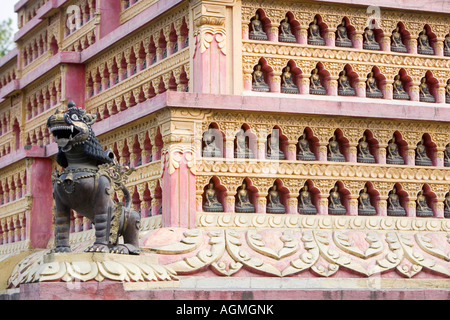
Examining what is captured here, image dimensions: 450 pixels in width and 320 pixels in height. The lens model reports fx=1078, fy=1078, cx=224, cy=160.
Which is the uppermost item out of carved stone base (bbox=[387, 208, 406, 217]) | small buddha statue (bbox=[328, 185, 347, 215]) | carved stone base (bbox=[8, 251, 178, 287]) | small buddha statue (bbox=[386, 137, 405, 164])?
small buddha statue (bbox=[386, 137, 405, 164])

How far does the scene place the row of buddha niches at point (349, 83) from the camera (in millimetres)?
21391

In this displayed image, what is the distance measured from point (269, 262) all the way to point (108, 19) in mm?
9920

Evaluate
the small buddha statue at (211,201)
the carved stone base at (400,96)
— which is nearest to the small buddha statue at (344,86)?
the carved stone base at (400,96)

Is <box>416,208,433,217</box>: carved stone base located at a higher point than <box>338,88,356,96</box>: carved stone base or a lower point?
lower

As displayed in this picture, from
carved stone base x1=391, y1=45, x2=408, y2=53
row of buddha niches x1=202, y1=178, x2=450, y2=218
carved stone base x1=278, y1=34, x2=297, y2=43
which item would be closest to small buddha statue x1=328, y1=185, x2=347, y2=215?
row of buddha niches x1=202, y1=178, x2=450, y2=218

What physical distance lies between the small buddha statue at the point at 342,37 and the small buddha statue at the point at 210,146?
3663 mm

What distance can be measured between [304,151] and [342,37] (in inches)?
110

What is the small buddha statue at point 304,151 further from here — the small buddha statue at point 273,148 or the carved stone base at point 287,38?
the carved stone base at point 287,38

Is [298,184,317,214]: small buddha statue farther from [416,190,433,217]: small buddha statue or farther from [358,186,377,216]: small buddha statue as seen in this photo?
[416,190,433,217]: small buddha statue

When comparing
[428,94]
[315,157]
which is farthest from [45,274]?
[428,94]

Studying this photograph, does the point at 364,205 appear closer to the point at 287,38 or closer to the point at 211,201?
the point at 211,201

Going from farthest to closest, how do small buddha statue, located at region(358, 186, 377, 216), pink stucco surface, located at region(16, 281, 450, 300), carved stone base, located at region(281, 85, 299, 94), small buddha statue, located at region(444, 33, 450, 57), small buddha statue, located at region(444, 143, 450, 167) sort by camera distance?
small buddha statue, located at region(444, 33, 450, 57)
small buddha statue, located at region(444, 143, 450, 167)
carved stone base, located at region(281, 85, 299, 94)
small buddha statue, located at region(358, 186, 377, 216)
pink stucco surface, located at region(16, 281, 450, 300)

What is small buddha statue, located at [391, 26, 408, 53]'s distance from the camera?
74.0ft

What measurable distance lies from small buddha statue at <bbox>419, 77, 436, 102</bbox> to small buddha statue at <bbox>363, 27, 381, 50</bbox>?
1.23m
